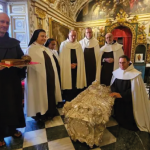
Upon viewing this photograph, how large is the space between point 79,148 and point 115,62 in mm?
2248

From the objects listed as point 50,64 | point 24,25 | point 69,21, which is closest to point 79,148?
point 50,64

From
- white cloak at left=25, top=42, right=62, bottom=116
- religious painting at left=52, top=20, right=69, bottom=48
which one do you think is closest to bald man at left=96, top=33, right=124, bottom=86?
white cloak at left=25, top=42, right=62, bottom=116

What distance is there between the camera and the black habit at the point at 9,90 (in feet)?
6.57

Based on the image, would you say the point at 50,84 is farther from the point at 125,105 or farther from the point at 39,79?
the point at 125,105

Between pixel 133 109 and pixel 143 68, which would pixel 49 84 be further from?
pixel 143 68

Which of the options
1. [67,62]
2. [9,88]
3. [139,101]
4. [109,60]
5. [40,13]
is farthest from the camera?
[40,13]

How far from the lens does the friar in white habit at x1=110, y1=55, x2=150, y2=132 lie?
2436 mm

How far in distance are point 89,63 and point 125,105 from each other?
5.56 feet

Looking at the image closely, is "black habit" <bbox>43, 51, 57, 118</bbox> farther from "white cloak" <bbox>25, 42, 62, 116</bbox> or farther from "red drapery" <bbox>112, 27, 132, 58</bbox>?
"red drapery" <bbox>112, 27, 132, 58</bbox>

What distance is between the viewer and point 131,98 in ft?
8.14

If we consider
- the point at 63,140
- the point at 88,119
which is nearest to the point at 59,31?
the point at 63,140

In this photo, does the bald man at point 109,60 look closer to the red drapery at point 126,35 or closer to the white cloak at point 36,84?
the white cloak at point 36,84

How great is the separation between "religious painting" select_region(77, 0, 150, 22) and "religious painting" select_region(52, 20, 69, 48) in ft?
7.99

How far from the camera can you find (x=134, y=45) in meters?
8.02
